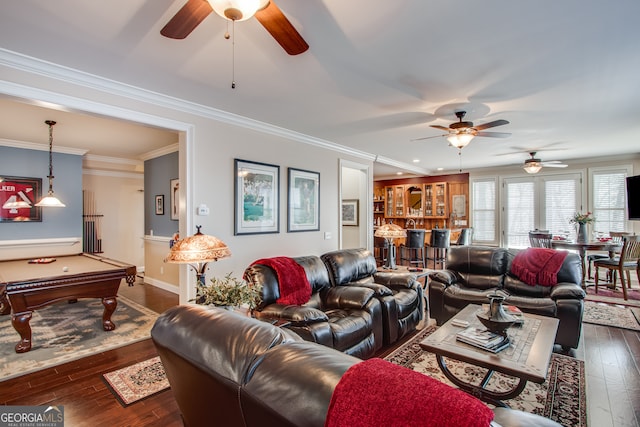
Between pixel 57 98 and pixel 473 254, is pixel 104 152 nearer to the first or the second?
pixel 57 98

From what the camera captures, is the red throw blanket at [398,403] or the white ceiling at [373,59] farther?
the white ceiling at [373,59]

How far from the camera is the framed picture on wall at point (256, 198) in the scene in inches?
162

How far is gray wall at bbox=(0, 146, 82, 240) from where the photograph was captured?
5188 millimetres

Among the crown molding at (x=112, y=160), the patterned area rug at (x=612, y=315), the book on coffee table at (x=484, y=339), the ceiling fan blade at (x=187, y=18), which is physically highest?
the crown molding at (x=112, y=160)

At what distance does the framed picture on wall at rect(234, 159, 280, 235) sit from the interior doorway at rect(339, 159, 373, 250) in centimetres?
178

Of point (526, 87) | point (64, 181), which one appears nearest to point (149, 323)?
point (64, 181)

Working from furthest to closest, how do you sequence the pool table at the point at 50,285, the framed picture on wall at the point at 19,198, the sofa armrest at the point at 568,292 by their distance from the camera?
1. the framed picture on wall at the point at 19,198
2. the sofa armrest at the point at 568,292
3. the pool table at the point at 50,285

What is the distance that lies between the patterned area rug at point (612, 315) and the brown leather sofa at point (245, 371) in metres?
4.02

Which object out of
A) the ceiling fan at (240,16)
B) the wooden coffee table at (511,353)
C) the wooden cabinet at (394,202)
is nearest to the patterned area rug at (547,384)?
the wooden coffee table at (511,353)

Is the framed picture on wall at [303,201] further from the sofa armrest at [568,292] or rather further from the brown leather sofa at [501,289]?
the sofa armrest at [568,292]

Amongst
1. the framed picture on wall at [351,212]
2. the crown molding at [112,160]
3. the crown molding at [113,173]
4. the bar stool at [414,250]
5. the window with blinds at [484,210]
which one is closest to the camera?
the crown molding at [112,160]

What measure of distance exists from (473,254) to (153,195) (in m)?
5.79

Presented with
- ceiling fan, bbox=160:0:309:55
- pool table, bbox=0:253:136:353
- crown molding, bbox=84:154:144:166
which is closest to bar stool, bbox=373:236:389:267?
pool table, bbox=0:253:136:353

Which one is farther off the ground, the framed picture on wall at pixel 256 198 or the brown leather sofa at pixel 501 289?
the framed picture on wall at pixel 256 198
